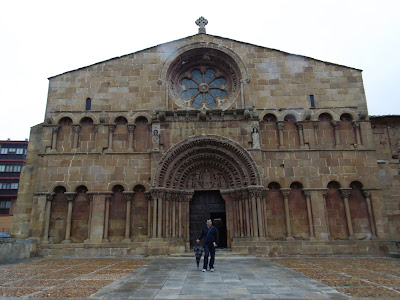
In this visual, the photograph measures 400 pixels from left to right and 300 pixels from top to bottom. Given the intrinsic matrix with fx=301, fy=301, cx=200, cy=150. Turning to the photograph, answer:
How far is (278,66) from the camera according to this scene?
17.0 metres

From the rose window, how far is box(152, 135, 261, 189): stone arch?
3.00 metres

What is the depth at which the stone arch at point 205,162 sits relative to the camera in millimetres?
15023

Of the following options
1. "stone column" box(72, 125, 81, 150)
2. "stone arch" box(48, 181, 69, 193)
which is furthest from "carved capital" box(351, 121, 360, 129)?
"stone arch" box(48, 181, 69, 193)

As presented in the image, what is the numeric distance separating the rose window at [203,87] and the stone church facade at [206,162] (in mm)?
292

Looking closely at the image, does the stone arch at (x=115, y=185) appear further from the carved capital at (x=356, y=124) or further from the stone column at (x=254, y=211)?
the carved capital at (x=356, y=124)

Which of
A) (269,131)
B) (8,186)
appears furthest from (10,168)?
(269,131)

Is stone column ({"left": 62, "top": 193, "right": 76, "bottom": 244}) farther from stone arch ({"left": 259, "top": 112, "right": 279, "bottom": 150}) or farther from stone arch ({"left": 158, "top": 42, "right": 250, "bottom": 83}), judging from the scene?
stone arch ({"left": 259, "top": 112, "right": 279, "bottom": 150})

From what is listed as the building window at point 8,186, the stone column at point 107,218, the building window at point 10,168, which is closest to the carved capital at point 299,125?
the stone column at point 107,218

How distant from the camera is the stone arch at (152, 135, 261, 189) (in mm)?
15023

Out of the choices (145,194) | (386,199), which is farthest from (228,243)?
(386,199)

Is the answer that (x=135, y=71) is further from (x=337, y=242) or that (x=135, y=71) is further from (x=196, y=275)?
(x=337, y=242)

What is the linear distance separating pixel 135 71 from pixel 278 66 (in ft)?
26.6

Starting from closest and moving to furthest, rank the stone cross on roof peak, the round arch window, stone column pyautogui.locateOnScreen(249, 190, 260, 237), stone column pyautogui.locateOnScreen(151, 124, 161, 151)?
stone column pyautogui.locateOnScreen(249, 190, 260, 237), stone column pyautogui.locateOnScreen(151, 124, 161, 151), the round arch window, the stone cross on roof peak

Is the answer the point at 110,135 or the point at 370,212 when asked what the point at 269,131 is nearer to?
the point at 370,212
